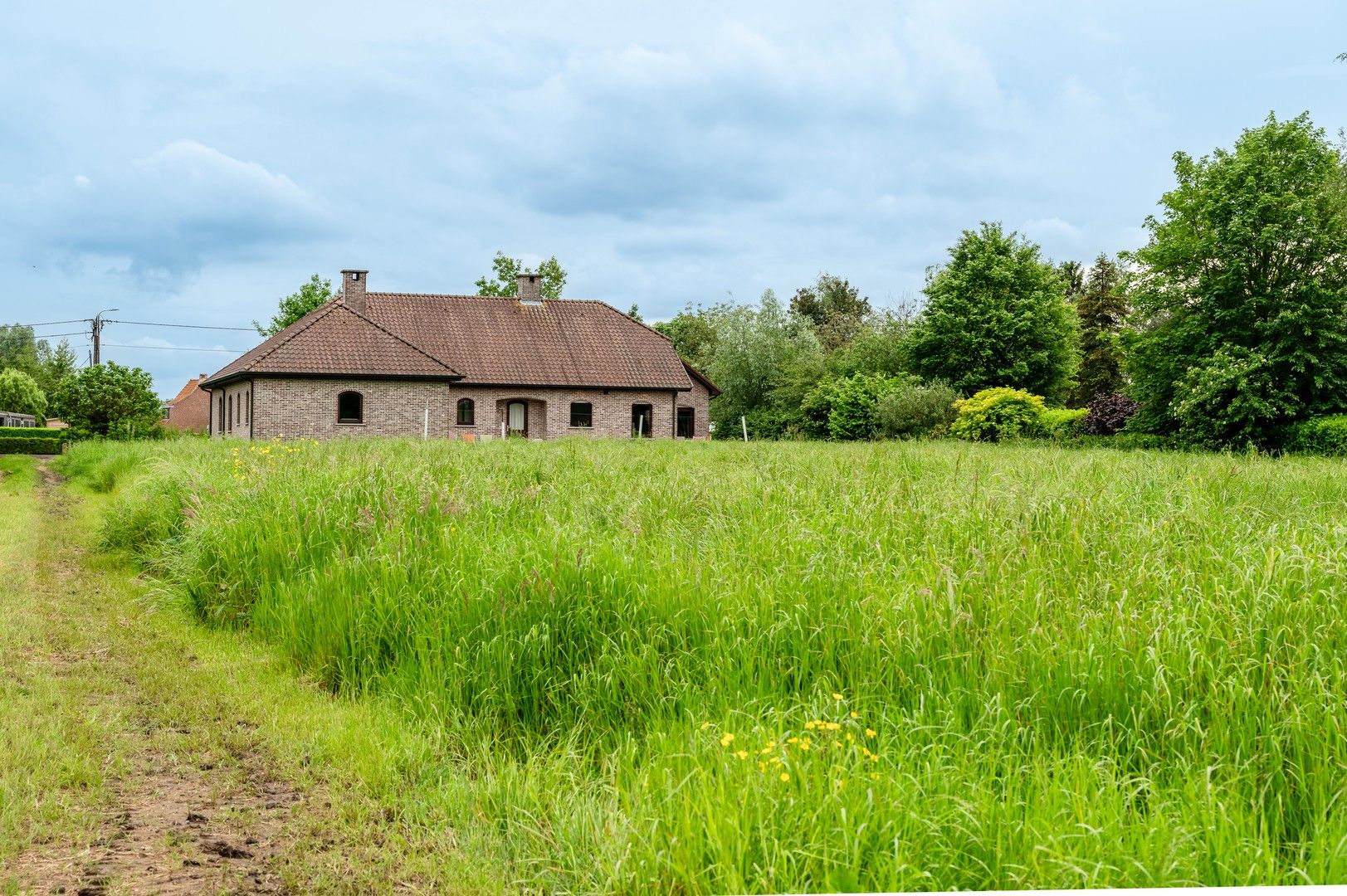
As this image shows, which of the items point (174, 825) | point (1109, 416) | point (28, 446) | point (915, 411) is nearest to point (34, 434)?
point (28, 446)

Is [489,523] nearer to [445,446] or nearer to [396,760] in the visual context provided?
[396,760]

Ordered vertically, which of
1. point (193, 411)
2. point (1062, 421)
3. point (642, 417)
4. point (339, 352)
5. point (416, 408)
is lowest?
point (1062, 421)

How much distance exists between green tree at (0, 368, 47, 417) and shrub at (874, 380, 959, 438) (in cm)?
7787

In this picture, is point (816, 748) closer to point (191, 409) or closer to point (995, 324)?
point (995, 324)

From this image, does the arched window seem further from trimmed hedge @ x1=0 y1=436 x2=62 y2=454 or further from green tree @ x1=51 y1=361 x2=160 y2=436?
trimmed hedge @ x1=0 y1=436 x2=62 y2=454

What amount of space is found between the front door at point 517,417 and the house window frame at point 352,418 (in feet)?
24.1

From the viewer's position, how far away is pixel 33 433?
39.6 metres

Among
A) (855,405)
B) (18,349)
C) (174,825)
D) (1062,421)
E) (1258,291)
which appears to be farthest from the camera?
(18,349)

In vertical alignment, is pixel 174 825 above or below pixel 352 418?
below

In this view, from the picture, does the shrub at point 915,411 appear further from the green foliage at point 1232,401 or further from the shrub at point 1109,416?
the green foliage at point 1232,401

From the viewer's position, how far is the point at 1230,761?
3.43 m

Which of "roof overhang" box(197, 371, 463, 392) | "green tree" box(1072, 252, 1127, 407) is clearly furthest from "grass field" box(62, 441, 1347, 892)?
"green tree" box(1072, 252, 1127, 407)

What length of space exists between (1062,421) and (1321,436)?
7.88 m

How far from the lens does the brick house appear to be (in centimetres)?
3503
